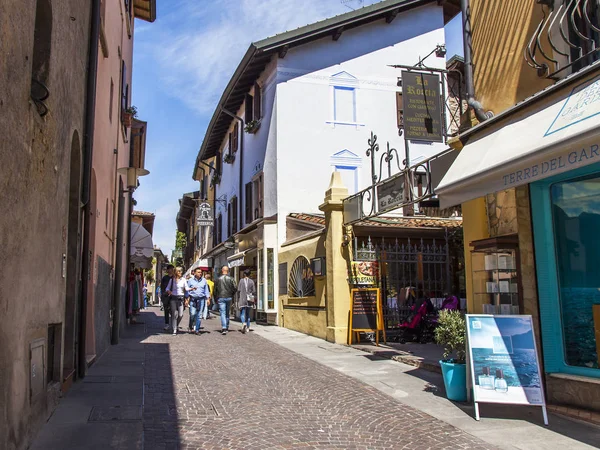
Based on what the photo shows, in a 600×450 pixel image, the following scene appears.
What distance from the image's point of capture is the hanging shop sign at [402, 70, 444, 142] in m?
9.43

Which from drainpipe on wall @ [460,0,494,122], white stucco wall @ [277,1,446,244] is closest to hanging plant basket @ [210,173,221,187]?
white stucco wall @ [277,1,446,244]

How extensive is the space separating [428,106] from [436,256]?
168 inches

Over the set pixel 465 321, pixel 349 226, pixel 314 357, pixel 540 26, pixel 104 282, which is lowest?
pixel 314 357

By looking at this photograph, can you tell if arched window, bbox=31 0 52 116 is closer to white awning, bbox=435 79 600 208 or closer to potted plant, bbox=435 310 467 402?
white awning, bbox=435 79 600 208

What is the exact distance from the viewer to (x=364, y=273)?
41.7ft

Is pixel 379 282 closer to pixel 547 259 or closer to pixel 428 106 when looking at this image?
pixel 428 106

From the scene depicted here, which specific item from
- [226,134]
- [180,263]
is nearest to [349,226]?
[226,134]

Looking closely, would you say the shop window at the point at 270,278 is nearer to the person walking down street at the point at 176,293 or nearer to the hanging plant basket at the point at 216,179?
the person walking down street at the point at 176,293

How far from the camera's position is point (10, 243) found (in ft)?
12.1

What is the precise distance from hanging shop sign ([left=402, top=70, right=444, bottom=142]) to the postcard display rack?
267 centimetres

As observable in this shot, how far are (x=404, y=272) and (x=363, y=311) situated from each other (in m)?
1.67

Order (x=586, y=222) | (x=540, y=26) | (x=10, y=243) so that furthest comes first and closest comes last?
(x=540, y=26) → (x=586, y=222) → (x=10, y=243)

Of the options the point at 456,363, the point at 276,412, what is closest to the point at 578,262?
the point at 456,363

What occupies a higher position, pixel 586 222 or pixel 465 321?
pixel 586 222
